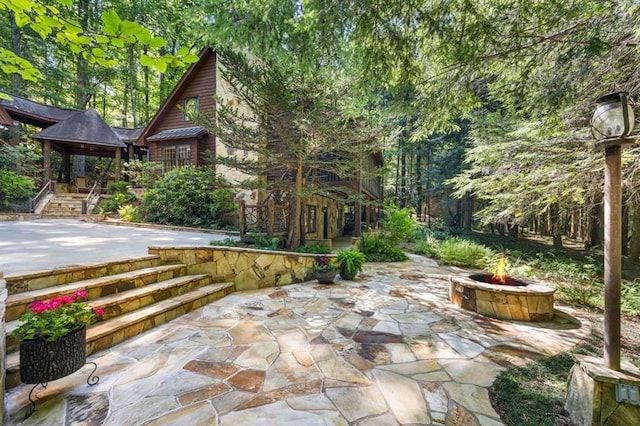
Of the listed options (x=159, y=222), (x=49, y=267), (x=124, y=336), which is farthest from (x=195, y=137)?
(x=124, y=336)

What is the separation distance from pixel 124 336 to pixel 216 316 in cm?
111

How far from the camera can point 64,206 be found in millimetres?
12719

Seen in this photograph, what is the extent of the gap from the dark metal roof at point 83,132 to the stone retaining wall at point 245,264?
1385 centimetres

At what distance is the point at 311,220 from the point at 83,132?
13.6 meters

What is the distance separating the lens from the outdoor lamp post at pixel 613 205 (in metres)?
2.06

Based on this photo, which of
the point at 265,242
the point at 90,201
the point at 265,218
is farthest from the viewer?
the point at 90,201

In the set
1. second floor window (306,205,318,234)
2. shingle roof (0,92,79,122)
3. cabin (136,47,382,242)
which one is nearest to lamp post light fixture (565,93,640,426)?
second floor window (306,205,318,234)

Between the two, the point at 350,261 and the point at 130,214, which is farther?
the point at 130,214

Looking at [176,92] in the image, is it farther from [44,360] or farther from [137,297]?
[44,360]

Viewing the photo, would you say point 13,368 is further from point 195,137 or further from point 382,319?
point 195,137

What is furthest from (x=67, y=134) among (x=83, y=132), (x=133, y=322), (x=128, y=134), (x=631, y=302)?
(x=631, y=302)

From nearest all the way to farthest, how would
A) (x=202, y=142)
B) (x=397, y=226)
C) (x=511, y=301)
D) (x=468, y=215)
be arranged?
(x=511, y=301)
(x=397, y=226)
(x=202, y=142)
(x=468, y=215)

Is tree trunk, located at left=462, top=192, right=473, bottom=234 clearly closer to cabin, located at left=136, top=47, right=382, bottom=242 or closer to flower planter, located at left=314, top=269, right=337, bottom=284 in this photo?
cabin, located at left=136, top=47, right=382, bottom=242

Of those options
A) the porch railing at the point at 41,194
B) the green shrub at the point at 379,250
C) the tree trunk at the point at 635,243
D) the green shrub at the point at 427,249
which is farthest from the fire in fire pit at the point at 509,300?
the porch railing at the point at 41,194
